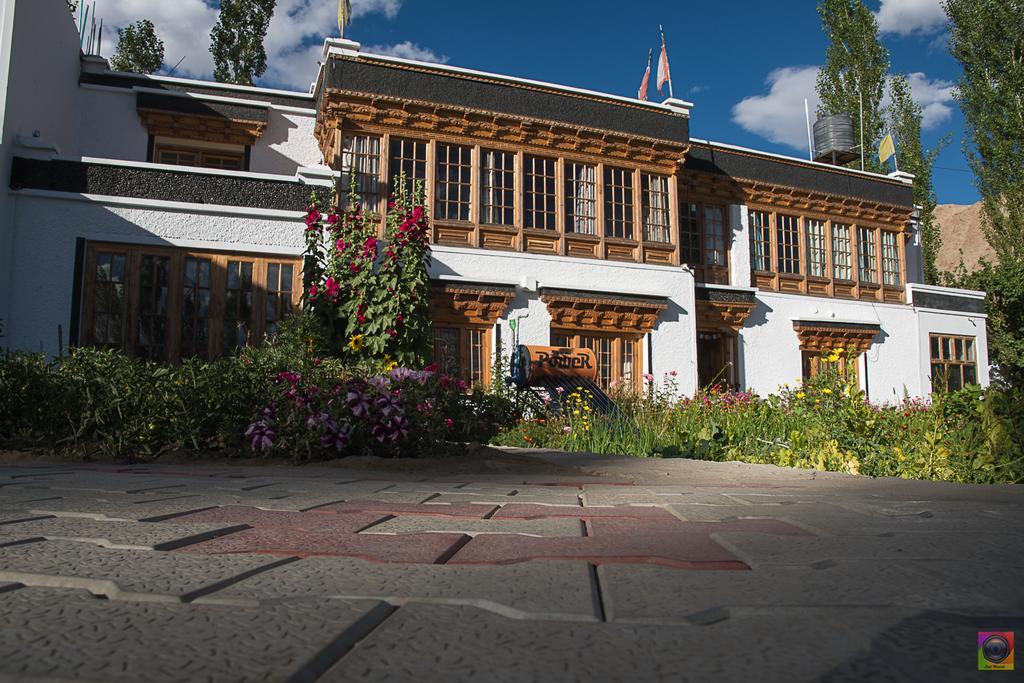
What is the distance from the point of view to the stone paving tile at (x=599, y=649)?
0.96 meters

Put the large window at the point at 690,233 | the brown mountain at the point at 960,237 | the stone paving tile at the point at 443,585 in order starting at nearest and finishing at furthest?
the stone paving tile at the point at 443,585, the large window at the point at 690,233, the brown mountain at the point at 960,237

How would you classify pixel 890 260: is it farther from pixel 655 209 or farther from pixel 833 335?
pixel 655 209

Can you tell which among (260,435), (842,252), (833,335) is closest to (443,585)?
(260,435)

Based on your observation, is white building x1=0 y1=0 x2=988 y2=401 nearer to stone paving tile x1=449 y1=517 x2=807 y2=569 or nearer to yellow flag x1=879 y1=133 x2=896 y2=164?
yellow flag x1=879 y1=133 x2=896 y2=164

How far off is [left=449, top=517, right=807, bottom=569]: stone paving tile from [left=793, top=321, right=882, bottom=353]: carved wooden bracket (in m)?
16.2

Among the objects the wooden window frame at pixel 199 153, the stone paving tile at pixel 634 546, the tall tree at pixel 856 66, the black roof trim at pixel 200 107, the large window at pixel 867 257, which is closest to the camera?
the stone paving tile at pixel 634 546

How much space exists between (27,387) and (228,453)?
2.07 meters

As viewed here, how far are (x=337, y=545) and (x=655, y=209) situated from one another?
45.9 ft

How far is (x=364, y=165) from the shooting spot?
12742 mm

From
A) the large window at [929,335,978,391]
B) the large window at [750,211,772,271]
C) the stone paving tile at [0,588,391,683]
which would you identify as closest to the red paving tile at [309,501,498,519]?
the stone paving tile at [0,588,391,683]

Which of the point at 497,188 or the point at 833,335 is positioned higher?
the point at 497,188

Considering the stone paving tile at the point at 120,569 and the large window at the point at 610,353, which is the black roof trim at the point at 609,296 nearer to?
the large window at the point at 610,353

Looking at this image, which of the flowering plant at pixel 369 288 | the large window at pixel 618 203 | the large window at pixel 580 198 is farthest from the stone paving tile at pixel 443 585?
the large window at pixel 618 203

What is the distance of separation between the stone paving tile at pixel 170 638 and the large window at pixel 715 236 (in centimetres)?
1678
